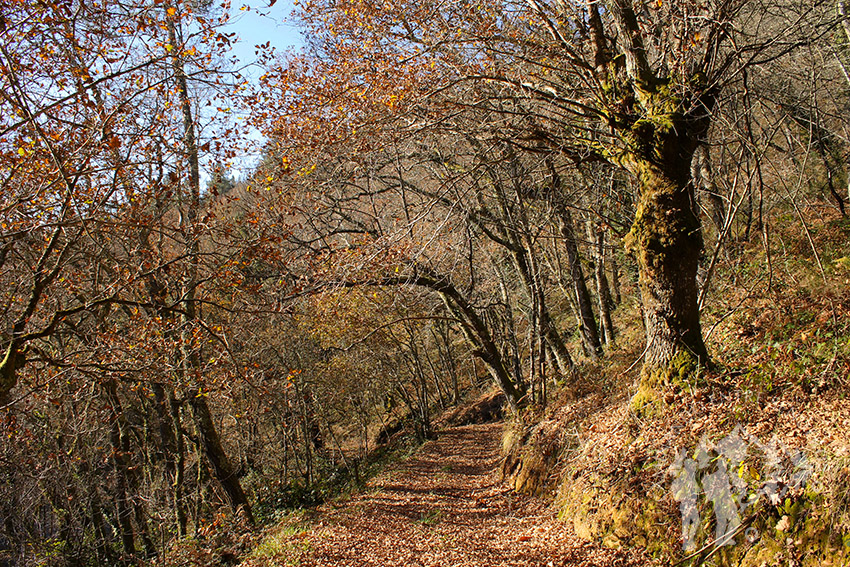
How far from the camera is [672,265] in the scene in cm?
541

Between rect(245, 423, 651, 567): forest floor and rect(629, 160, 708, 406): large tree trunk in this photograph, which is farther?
rect(245, 423, 651, 567): forest floor

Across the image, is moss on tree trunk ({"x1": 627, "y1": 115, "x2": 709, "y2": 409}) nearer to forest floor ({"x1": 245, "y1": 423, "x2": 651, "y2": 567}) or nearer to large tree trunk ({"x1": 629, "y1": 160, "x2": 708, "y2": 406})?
large tree trunk ({"x1": 629, "y1": 160, "x2": 708, "y2": 406})

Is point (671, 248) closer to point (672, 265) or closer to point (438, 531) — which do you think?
point (672, 265)

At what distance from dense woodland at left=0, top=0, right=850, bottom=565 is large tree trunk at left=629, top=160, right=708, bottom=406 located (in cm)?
2

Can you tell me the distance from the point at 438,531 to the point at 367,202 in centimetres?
697

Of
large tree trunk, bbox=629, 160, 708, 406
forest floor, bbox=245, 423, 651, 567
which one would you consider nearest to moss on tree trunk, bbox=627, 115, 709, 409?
large tree trunk, bbox=629, 160, 708, 406

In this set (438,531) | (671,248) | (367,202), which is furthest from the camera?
(367,202)

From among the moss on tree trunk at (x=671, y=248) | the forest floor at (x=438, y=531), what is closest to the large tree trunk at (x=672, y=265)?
the moss on tree trunk at (x=671, y=248)

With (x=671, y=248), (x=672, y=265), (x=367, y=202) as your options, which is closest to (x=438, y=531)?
(x=672, y=265)

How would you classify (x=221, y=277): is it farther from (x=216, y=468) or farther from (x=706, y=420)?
(x=706, y=420)

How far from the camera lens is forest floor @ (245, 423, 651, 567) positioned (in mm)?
5699

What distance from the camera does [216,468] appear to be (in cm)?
998

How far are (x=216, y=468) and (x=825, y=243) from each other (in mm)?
11985

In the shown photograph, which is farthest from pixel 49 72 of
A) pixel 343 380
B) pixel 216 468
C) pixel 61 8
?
pixel 343 380
